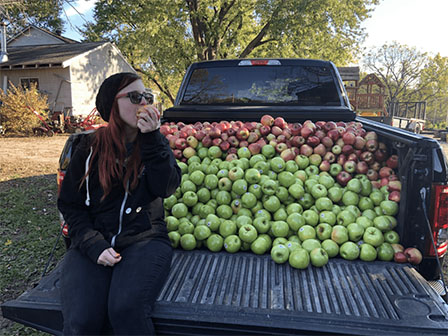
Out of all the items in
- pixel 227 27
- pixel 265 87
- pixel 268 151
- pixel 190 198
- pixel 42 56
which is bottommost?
pixel 190 198

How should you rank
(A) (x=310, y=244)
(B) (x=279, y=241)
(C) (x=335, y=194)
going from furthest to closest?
1. (C) (x=335, y=194)
2. (B) (x=279, y=241)
3. (A) (x=310, y=244)

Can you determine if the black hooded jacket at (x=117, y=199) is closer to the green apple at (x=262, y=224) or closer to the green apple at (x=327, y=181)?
the green apple at (x=262, y=224)

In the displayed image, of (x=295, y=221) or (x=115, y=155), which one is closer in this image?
(x=115, y=155)

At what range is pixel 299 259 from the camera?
2.49 metres

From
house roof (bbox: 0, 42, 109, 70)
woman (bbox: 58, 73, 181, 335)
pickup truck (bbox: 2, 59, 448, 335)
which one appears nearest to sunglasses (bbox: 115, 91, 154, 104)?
woman (bbox: 58, 73, 181, 335)

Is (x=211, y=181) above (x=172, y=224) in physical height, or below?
above

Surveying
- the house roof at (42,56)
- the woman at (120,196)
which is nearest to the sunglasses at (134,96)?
the woman at (120,196)

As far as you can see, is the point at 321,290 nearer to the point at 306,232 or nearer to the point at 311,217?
the point at 306,232

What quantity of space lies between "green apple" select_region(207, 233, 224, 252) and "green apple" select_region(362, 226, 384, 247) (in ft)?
3.77

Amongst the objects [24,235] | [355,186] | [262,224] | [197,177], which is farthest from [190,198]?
[24,235]

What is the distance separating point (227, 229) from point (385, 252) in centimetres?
124

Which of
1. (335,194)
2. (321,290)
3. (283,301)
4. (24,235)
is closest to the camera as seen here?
(283,301)

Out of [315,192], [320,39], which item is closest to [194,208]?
[315,192]

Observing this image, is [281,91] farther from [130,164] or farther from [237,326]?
[237,326]
